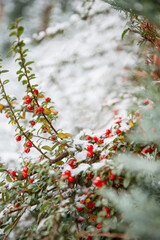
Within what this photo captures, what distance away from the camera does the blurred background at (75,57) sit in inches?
86.4

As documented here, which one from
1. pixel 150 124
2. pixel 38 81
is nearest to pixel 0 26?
pixel 38 81

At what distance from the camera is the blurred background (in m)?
2.20

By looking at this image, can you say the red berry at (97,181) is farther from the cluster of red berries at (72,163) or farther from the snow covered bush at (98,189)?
the cluster of red berries at (72,163)

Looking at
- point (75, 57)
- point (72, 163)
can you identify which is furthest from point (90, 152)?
point (75, 57)

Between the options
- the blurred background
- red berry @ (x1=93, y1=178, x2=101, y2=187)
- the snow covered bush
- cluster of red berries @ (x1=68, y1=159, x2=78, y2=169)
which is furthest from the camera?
the blurred background

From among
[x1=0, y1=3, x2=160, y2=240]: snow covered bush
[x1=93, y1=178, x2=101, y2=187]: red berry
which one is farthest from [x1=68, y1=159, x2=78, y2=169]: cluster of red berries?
[x1=93, y1=178, x2=101, y2=187]: red berry

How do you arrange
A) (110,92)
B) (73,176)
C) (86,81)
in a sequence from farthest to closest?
(86,81)
(110,92)
(73,176)

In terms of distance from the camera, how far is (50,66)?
2.75 meters

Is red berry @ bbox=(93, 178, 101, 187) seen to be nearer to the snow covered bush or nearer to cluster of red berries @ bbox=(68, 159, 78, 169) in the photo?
the snow covered bush

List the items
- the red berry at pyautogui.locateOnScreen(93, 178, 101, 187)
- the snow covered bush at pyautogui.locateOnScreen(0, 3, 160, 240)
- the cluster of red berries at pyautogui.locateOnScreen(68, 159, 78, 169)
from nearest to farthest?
the snow covered bush at pyautogui.locateOnScreen(0, 3, 160, 240) < the red berry at pyautogui.locateOnScreen(93, 178, 101, 187) < the cluster of red berries at pyautogui.locateOnScreen(68, 159, 78, 169)

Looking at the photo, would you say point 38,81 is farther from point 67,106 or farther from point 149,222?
point 149,222

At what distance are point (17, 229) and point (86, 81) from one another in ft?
6.41

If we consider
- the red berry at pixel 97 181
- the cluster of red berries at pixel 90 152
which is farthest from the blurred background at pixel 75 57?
the red berry at pixel 97 181

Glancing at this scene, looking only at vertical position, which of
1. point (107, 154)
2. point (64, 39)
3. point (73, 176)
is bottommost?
point (73, 176)
